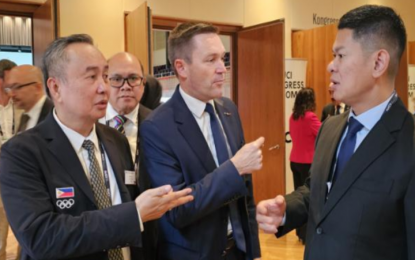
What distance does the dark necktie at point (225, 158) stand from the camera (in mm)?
1749

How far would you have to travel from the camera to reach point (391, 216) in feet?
4.25

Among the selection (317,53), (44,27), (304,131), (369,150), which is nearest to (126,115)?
(369,150)

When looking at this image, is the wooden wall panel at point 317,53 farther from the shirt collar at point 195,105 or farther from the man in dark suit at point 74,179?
the man in dark suit at point 74,179

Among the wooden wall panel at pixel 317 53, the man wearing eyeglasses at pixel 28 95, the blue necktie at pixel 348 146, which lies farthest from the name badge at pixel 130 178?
the wooden wall panel at pixel 317 53

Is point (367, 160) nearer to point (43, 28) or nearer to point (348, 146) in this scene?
point (348, 146)

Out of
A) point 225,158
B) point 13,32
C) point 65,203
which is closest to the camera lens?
point 65,203

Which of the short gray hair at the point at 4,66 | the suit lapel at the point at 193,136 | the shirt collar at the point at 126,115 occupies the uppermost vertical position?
the short gray hair at the point at 4,66

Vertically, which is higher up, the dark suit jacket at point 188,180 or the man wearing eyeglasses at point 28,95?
the man wearing eyeglasses at point 28,95

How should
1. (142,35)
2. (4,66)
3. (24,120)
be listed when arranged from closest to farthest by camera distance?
(24,120) → (4,66) → (142,35)

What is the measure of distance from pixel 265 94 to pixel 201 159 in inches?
174

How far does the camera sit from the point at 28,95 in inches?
116

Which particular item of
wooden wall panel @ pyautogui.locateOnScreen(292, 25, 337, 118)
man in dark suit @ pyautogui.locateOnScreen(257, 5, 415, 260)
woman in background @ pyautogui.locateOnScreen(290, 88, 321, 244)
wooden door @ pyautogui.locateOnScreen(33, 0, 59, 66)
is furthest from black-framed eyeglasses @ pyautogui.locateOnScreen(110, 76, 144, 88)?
wooden wall panel @ pyautogui.locateOnScreen(292, 25, 337, 118)

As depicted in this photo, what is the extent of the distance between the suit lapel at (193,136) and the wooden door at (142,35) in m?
2.89

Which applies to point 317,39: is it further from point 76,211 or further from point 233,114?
point 76,211
